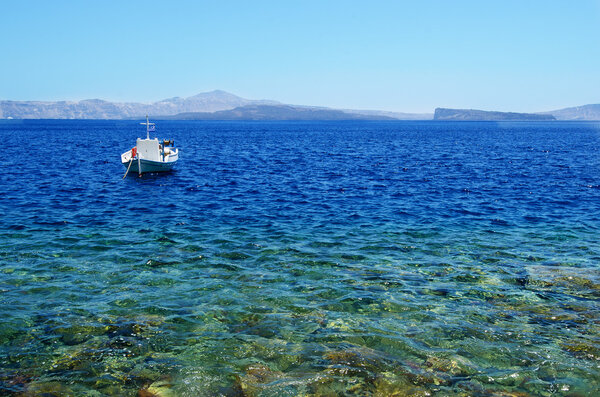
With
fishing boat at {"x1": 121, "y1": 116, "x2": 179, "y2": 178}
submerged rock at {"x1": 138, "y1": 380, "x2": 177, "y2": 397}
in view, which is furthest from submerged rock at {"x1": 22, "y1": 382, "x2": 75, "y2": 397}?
fishing boat at {"x1": 121, "y1": 116, "x2": 179, "y2": 178}

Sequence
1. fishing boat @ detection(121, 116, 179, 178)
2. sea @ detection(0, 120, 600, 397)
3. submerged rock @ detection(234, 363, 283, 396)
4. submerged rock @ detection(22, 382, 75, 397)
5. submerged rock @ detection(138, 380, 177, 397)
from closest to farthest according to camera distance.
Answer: submerged rock @ detection(22, 382, 75, 397), submerged rock @ detection(138, 380, 177, 397), submerged rock @ detection(234, 363, 283, 396), sea @ detection(0, 120, 600, 397), fishing boat @ detection(121, 116, 179, 178)

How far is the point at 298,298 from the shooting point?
13.4 meters

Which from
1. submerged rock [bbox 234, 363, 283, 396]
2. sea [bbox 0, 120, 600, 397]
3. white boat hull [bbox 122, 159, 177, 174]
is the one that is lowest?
submerged rock [bbox 234, 363, 283, 396]

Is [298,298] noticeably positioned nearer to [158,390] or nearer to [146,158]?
[158,390]

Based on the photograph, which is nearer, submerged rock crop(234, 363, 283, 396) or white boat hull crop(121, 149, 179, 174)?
submerged rock crop(234, 363, 283, 396)

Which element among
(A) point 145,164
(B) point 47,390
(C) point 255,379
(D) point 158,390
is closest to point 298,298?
(C) point 255,379

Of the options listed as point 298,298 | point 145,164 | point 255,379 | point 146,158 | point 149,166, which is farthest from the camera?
point 149,166

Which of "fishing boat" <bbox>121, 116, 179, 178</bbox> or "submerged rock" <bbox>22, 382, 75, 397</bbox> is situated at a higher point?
Answer: "fishing boat" <bbox>121, 116, 179, 178</bbox>

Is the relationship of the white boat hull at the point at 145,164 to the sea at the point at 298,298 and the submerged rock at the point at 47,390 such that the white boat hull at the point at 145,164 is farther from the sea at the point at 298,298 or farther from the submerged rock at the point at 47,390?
the submerged rock at the point at 47,390

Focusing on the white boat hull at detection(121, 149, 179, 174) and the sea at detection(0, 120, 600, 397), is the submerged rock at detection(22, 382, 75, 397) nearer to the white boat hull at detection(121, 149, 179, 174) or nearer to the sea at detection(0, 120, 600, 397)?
the sea at detection(0, 120, 600, 397)

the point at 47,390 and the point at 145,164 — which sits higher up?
the point at 145,164

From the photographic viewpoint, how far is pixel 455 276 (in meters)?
15.3

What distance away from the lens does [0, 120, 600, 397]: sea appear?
916cm

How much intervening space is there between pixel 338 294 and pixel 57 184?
31369 millimetres
